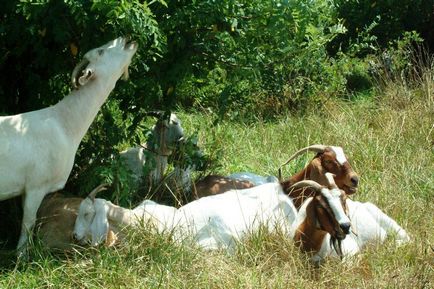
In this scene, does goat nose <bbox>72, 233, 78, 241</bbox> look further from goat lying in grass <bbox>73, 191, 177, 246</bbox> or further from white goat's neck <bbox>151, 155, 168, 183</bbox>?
white goat's neck <bbox>151, 155, 168, 183</bbox>

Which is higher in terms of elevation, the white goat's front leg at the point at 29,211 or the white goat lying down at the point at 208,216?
the white goat's front leg at the point at 29,211

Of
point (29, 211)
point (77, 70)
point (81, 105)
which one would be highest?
point (77, 70)

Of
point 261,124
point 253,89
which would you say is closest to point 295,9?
point 261,124

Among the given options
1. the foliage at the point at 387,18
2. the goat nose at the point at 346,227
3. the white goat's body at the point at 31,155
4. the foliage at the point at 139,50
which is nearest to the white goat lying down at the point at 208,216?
the white goat's body at the point at 31,155

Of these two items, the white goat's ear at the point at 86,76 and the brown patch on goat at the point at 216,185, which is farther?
the brown patch on goat at the point at 216,185

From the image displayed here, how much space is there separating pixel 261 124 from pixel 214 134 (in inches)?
48.1

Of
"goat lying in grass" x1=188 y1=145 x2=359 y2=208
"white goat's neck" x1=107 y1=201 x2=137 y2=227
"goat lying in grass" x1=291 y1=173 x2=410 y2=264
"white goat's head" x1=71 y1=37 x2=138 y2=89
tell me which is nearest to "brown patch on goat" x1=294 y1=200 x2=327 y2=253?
"goat lying in grass" x1=291 y1=173 x2=410 y2=264

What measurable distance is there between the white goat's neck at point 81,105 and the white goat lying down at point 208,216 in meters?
0.53

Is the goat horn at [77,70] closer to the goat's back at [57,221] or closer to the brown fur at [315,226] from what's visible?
the goat's back at [57,221]

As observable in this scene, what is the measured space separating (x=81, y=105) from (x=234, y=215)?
55.6 inches

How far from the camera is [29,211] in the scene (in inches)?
242

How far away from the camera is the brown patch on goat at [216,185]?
25.0 feet

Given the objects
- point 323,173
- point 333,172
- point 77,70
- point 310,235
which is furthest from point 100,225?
point 333,172

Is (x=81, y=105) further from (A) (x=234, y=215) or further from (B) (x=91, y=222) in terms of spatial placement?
(A) (x=234, y=215)
